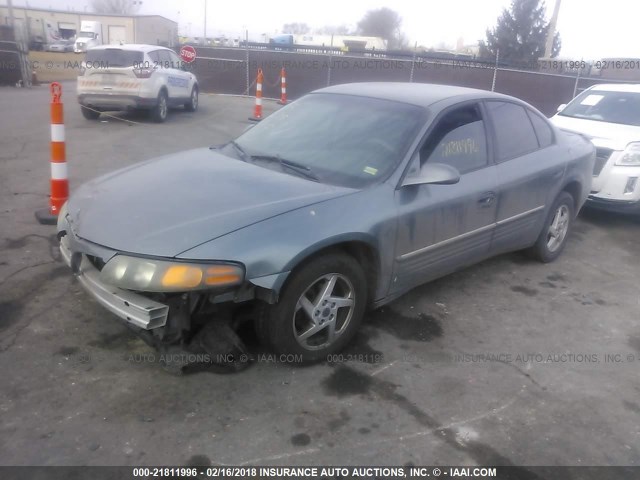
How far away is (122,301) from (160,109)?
1011 cm

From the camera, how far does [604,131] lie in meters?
7.00

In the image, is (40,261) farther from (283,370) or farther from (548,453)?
(548,453)

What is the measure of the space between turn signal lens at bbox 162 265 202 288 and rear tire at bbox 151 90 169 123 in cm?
1003

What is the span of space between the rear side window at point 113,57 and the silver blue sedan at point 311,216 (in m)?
8.55

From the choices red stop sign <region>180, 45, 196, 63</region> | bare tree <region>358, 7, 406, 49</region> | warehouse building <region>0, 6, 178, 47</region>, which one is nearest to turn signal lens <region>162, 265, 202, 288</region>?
red stop sign <region>180, 45, 196, 63</region>

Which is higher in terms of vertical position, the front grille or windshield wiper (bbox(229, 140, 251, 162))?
windshield wiper (bbox(229, 140, 251, 162))

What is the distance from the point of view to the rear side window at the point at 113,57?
38.3ft

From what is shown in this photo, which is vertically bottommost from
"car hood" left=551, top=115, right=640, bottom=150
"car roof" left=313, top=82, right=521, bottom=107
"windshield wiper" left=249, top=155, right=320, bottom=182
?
"windshield wiper" left=249, top=155, right=320, bottom=182

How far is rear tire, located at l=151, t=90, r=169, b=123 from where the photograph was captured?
1199 centimetres

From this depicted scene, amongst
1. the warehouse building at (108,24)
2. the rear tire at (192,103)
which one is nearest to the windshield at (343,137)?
the rear tire at (192,103)

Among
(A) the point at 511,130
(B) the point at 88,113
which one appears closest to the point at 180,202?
(A) the point at 511,130

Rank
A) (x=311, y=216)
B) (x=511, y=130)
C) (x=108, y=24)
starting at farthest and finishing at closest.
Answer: (x=108, y=24)
(x=511, y=130)
(x=311, y=216)

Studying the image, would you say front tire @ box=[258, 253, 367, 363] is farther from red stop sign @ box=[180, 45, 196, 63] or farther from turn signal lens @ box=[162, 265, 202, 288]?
red stop sign @ box=[180, 45, 196, 63]

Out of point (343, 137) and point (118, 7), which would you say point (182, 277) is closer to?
point (343, 137)
